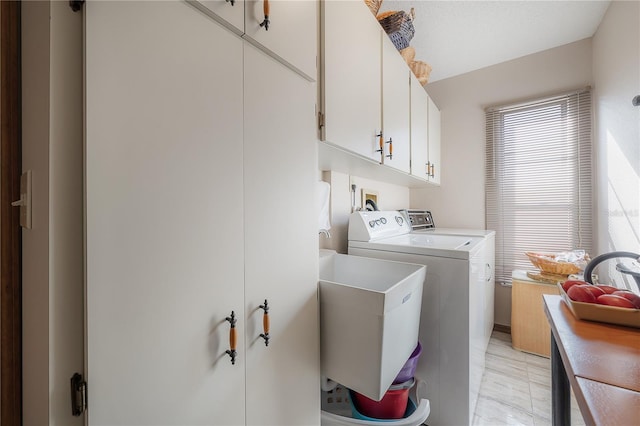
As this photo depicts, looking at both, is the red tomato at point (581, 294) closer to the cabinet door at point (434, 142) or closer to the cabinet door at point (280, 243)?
the cabinet door at point (280, 243)

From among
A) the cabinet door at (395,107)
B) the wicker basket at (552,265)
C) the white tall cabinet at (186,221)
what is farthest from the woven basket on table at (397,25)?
the wicker basket at (552,265)

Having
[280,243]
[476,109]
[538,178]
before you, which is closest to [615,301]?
[280,243]

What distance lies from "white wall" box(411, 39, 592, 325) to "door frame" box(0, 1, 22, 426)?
3.11 metres

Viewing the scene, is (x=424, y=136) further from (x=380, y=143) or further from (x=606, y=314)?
(x=606, y=314)

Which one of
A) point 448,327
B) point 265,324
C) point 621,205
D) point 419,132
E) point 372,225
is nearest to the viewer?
point 265,324

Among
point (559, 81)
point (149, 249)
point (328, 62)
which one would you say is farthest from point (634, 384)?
point (559, 81)

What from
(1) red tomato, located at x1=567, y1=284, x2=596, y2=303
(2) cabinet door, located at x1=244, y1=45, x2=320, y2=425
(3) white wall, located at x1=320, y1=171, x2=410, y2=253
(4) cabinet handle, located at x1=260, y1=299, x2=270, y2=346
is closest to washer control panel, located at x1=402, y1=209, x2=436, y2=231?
(3) white wall, located at x1=320, y1=171, x2=410, y2=253

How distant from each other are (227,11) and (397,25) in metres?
1.45

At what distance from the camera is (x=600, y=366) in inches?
23.5

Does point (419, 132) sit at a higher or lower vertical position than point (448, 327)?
higher

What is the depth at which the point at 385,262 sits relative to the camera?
4.60 ft

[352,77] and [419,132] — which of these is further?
[419,132]

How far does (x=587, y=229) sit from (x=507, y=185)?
0.70 meters

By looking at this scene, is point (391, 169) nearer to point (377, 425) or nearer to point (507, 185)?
point (377, 425)
